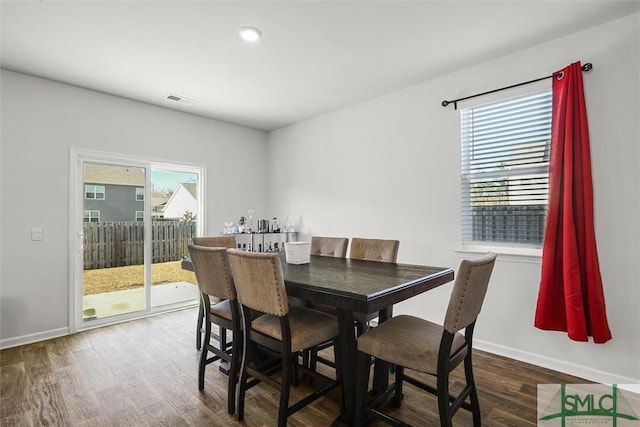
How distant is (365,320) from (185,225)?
3148 mm

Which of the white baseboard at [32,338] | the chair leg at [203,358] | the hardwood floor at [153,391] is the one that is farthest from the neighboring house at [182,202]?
the chair leg at [203,358]

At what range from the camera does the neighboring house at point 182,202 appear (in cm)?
425

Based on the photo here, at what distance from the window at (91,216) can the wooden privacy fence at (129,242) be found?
44 mm

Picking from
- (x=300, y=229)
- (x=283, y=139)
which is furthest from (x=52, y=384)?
(x=283, y=139)

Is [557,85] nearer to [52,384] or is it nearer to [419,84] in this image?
[419,84]

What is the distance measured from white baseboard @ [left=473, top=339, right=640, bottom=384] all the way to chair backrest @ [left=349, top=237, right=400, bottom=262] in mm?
1258

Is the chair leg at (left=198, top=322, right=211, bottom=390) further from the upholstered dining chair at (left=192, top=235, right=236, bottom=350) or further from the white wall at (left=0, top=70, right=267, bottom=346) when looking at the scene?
the white wall at (left=0, top=70, right=267, bottom=346)

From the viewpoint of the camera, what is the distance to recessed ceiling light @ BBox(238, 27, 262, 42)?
2.37 m

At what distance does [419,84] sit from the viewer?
335 centimetres


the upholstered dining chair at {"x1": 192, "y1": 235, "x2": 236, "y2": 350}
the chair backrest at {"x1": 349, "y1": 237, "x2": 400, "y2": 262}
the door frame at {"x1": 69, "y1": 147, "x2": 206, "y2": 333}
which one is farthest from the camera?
the door frame at {"x1": 69, "y1": 147, "x2": 206, "y2": 333}

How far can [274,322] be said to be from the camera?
6.17ft

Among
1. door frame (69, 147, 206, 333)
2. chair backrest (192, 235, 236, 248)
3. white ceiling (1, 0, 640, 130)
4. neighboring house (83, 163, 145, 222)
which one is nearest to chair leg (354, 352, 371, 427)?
chair backrest (192, 235, 236, 248)

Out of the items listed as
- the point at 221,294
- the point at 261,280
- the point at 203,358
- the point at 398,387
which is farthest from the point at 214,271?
the point at 398,387

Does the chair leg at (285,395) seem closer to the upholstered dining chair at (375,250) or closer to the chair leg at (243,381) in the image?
the chair leg at (243,381)
